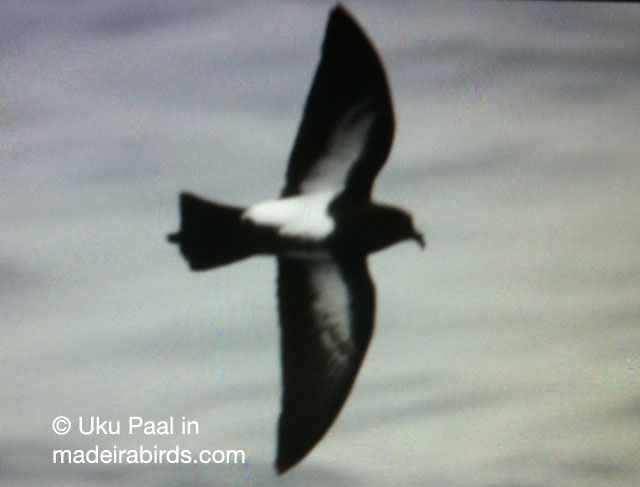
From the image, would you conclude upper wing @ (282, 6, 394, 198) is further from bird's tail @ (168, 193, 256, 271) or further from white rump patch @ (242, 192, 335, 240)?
bird's tail @ (168, 193, 256, 271)

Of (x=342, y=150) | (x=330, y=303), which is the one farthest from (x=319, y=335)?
(x=342, y=150)

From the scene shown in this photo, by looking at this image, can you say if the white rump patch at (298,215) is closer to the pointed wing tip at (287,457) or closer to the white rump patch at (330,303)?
the white rump patch at (330,303)

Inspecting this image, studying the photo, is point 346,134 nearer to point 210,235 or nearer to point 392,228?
point 392,228

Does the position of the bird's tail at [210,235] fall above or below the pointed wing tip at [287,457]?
above

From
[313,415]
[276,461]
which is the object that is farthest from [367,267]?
[276,461]

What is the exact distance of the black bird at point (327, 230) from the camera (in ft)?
5.01

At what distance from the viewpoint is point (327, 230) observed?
5.21ft

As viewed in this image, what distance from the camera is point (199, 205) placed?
1475 millimetres

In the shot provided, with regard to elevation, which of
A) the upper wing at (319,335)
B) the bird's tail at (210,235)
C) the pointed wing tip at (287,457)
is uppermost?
the bird's tail at (210,235)

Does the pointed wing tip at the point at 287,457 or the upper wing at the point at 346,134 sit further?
the upper wing at the point at 346,134

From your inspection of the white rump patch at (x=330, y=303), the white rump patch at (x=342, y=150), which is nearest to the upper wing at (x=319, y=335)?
the white rump patch at (x=330, y=303)

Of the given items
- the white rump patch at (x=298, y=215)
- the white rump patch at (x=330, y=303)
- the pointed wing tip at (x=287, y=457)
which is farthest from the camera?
the white rump patch at (x=330, y=303)

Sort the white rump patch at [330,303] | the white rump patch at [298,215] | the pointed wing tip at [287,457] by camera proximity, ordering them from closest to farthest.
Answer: the pointed wing tip at [287,457] < the white rump patch at [298,215] < the white rump patch at [330,303]

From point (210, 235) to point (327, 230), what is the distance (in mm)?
207
